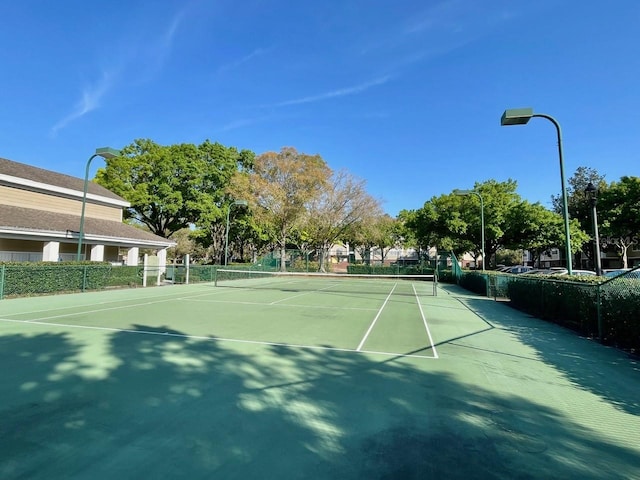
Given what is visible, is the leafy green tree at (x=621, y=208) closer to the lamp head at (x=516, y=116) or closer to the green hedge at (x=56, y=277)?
the lamp head at (x=516, y=116)

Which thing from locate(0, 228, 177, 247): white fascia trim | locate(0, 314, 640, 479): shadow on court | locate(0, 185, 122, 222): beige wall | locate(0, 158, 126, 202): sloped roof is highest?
locate(0, 158, 126, 202): sloped roof

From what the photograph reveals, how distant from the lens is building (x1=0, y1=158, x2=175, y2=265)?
2202cm

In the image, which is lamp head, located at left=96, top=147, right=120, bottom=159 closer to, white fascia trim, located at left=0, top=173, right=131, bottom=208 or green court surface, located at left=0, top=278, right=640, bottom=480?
green court surface, located at left=0, top=278, right=640, bottom=480

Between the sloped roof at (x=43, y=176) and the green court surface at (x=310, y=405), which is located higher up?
the sloped roof at (x=43, y=176)

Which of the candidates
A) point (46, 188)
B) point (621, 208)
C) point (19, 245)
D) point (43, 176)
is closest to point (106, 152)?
point (19, 245)

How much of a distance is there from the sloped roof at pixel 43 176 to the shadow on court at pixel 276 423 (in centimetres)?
2459

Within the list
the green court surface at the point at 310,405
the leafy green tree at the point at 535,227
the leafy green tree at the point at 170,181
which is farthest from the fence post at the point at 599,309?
the leafy green tree at the point at 170,181

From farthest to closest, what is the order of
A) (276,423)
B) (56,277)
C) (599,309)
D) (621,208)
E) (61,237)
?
1. (621,208)
2. (61,237)
3. (56,277)
4. (599,309)
5. (276,423)

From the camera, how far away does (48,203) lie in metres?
26.1

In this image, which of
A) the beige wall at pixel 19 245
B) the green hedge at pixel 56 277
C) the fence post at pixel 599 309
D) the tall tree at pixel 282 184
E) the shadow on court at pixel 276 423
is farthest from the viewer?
the tall tree at pixel 282 184

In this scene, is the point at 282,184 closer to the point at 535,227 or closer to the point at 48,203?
the point at 48,203

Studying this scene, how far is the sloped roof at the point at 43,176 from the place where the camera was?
2477cm

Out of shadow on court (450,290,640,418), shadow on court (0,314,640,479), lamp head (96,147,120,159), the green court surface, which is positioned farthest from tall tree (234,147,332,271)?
shadow on court (0,314,640,479)

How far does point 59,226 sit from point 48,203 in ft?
13.3
